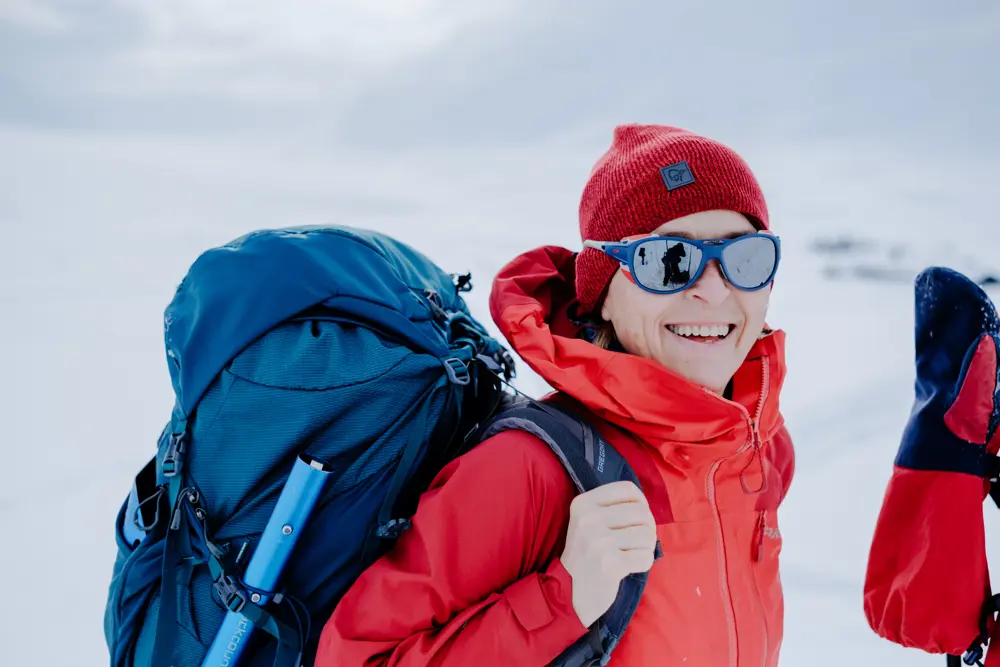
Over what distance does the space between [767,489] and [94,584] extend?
9.36 ft

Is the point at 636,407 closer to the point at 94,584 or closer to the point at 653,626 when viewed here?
the point at 653,626

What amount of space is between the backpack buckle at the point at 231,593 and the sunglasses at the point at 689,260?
0.96 metres

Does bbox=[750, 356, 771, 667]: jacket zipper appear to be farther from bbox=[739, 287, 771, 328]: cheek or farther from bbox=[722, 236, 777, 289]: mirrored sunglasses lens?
bbox=[722, 236, 777, 289]: mirrored sunglasses lens

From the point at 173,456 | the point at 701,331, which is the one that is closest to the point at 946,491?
the point at 701,331

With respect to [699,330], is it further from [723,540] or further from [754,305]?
[723,540]

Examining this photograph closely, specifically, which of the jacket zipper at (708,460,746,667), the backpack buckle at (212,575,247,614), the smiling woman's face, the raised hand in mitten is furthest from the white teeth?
the backpack buckle at (212,575,247,614)

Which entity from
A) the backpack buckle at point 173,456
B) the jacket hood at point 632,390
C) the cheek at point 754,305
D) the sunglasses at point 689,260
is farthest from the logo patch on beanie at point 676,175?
the backpack buckle at point 173,456

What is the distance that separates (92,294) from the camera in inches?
259

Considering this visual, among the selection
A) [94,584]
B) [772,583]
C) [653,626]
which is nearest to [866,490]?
[772,583]

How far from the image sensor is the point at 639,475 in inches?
49.8

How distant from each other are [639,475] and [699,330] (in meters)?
0.34

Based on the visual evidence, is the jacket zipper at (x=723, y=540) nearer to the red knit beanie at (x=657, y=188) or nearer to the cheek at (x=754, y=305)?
the cheek at (x=754, y=305)

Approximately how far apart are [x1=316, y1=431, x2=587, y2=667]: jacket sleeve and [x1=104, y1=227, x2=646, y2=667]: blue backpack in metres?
0.07

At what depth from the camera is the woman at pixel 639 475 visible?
1071mm
